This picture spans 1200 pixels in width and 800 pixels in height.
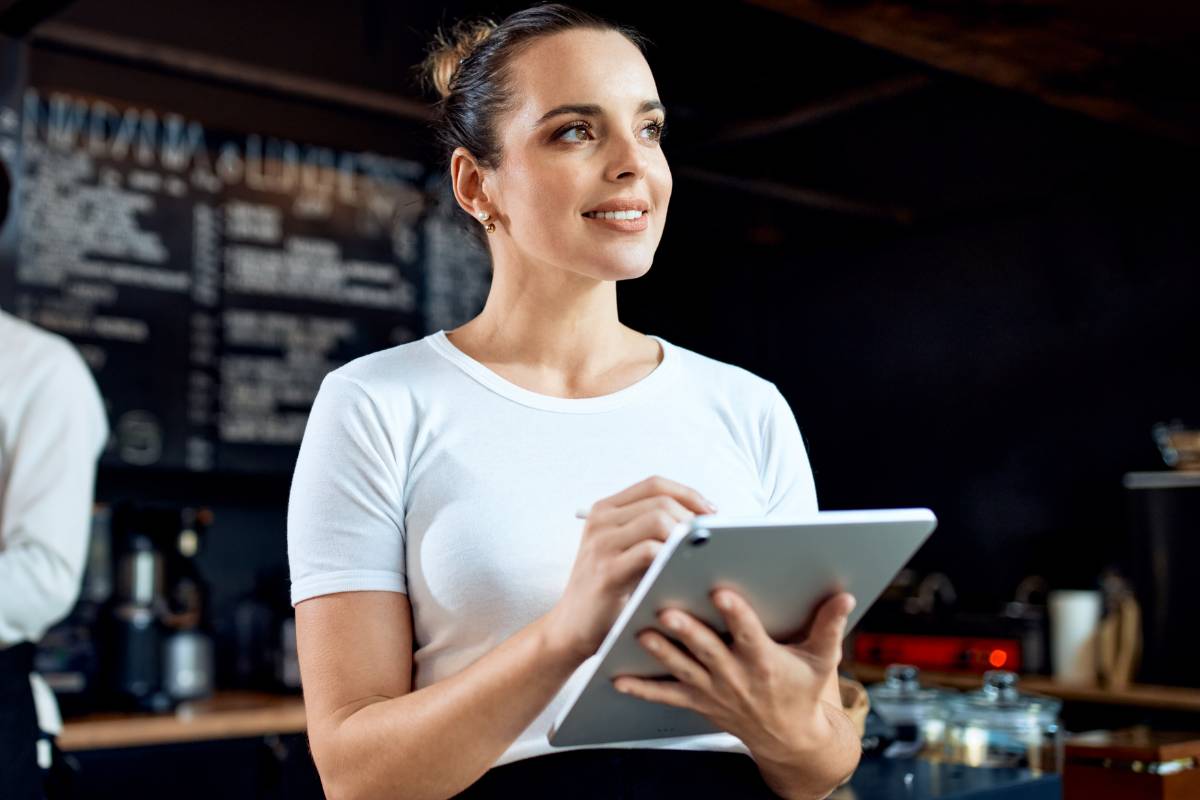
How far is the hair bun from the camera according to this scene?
1305 mm

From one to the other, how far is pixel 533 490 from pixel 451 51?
528 mm

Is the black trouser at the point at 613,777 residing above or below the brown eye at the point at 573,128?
below

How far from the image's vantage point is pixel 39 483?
2072 millimetres

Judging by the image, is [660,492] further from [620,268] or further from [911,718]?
[911,718]

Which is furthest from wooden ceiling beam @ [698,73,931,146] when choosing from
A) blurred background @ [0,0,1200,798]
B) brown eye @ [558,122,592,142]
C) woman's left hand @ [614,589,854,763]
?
woman's left hand @ [614,589,854,763]

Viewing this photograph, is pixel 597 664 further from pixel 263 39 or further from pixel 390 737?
pixel 263 39

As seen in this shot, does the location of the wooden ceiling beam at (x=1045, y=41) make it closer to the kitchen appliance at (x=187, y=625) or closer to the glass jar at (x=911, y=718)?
the glass jar at (x=911, y=718)

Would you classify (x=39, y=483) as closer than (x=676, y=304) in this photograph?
Yes

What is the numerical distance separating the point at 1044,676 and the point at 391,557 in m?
3.28

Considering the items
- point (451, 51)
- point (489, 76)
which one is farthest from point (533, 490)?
point (451, 51)

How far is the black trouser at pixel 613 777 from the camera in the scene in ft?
3.41

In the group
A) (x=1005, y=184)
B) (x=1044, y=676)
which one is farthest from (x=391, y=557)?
(x=1005, y=184)

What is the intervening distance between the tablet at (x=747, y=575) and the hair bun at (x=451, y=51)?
63 centimetres

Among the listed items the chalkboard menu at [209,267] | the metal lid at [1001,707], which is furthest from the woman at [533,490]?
the chalkboard menu at [209,267]
